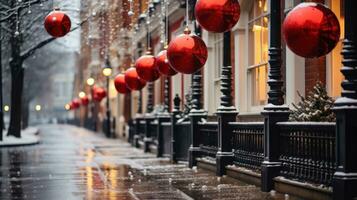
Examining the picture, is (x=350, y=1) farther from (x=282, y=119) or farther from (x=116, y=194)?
(x=116, y=194)

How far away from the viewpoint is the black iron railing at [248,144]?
1400cm

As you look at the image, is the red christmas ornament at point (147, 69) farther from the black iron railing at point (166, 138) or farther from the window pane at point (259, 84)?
the black iron railing at point (166, 138)

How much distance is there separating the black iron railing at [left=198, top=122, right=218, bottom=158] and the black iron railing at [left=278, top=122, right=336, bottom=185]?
5090 mm

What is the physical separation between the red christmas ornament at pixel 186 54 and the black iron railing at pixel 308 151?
219 centimetres

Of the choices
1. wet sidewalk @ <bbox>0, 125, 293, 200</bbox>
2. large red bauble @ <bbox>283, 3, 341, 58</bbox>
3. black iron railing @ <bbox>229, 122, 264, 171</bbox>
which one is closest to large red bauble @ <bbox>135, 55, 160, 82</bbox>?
wet sidewalk @ <bbox>0, 125, 293, 200</bbox>

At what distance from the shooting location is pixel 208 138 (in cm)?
1844

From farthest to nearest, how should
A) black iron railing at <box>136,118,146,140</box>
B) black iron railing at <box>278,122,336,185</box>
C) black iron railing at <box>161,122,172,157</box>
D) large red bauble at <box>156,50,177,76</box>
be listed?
black iron railing at <box>136,118,146,140</box> → black iron railing at <box>161,122,172,157</box> → large red bauble at <box>156,50,177,76</box> → black iron railing at <box>278,122,336,185</box>

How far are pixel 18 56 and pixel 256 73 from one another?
825 inches

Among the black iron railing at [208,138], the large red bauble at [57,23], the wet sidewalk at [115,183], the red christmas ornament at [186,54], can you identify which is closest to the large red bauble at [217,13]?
the red christmas ornament at [186,54]

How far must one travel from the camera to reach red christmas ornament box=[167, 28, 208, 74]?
13516 millimetres

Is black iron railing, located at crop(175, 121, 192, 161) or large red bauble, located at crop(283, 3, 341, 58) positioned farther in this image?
black iron railing, located at crop(175, 121, 192, 161)

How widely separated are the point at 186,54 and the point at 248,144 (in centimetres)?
259

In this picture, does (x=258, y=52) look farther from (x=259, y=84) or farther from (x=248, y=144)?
(x=248, y=144)

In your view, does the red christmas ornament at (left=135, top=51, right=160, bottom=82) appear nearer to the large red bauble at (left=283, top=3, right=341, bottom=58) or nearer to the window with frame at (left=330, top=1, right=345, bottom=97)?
the window with frame at (left=330, top=1, right=345, bottom=97)
